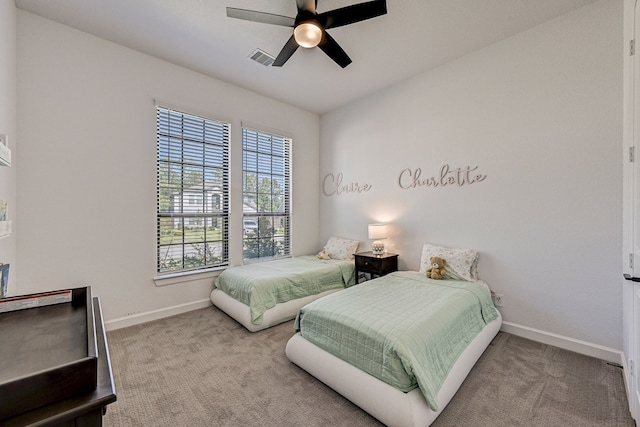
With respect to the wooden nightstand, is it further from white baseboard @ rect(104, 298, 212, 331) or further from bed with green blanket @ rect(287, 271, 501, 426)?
white baseboard @ rect(104, 298, 212, 331)

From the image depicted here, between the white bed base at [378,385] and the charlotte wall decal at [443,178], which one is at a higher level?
the charlotte wall decal at [443,178]

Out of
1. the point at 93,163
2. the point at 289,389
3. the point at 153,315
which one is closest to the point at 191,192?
the point at 93,163

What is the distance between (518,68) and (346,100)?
2272 mm

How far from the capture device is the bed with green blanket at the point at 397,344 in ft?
5.07

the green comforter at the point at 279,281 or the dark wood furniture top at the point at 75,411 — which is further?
the green comforter at the point at 279,281

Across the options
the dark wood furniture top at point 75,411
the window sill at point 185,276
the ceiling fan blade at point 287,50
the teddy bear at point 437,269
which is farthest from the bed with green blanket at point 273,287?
the ceiling fan blade at point 287,50

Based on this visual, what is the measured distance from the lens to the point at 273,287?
2973 millimetres

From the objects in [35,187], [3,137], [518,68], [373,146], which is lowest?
[35,187]

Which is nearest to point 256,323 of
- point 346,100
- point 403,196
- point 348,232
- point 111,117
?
point 348,232

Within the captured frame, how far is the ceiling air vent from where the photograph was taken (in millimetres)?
2973

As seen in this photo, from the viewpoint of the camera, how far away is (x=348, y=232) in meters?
4.42

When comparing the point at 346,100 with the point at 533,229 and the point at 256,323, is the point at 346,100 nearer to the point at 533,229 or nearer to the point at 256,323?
the point at 533,229

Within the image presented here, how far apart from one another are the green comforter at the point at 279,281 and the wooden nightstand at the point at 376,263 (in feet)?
0.69

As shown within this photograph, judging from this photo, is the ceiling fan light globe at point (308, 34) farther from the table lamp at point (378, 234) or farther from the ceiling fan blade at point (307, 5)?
the table lamp at point (378, 234)
